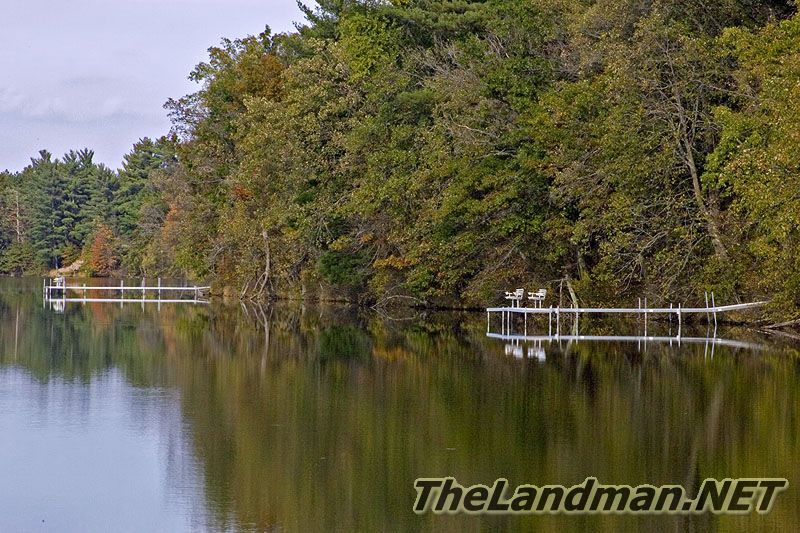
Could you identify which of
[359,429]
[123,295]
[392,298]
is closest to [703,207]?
[392,298]

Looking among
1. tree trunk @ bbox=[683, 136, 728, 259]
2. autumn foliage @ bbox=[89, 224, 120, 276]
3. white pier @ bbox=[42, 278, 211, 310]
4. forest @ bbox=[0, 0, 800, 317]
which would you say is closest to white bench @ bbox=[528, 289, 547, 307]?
forest @ bbox=[0, 0, 800, 317]

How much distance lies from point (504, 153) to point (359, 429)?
23.6 meters

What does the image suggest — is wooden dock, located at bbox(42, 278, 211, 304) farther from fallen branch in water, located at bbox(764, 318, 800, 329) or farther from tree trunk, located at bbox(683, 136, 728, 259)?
fallen branch in water, located at bbox(764, 318, 800, 329)

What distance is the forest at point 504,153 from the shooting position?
31.0 m

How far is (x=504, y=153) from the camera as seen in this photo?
37.3m

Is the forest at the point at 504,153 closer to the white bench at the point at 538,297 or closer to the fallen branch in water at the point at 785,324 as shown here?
the fallen branch in water at the point at 785,324

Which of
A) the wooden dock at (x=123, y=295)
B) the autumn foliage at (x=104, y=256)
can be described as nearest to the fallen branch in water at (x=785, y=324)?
the wooden dock at (x=123, y=295)

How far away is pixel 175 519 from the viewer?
Answer: 33.3 feet

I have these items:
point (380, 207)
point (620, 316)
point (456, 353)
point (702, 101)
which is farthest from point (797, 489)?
point (380, 207)

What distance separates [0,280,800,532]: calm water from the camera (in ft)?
34.5

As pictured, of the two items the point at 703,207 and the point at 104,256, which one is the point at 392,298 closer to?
the point at 703,207

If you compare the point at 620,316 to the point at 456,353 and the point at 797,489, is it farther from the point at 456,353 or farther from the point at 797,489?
the point at 797,489

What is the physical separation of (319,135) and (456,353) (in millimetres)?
23044

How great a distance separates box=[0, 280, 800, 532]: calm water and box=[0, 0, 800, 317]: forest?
5614 millimetres
